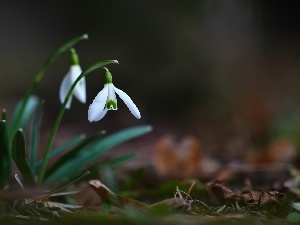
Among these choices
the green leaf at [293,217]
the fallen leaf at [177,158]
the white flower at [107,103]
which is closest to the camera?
the green leaf at [293,217]

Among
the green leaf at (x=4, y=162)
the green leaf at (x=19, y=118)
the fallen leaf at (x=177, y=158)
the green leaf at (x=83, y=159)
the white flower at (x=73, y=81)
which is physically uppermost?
the white flower at (x=73, y=81)

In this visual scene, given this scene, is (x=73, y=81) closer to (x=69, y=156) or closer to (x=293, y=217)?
(x=69, y=156)

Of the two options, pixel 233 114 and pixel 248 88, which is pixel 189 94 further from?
pixel 248 88

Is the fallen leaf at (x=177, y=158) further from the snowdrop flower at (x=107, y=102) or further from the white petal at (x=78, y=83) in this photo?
the snowdrop flower at (x=107, y=102)

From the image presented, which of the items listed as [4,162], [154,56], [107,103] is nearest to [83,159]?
[4,162]

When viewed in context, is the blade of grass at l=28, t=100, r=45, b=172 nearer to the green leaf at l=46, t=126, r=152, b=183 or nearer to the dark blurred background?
the green leaf at l=46, t=126, r=152, b=183

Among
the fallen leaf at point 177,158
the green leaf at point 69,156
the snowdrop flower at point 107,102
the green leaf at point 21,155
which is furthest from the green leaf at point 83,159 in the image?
the fallen leaf at point 177,158
